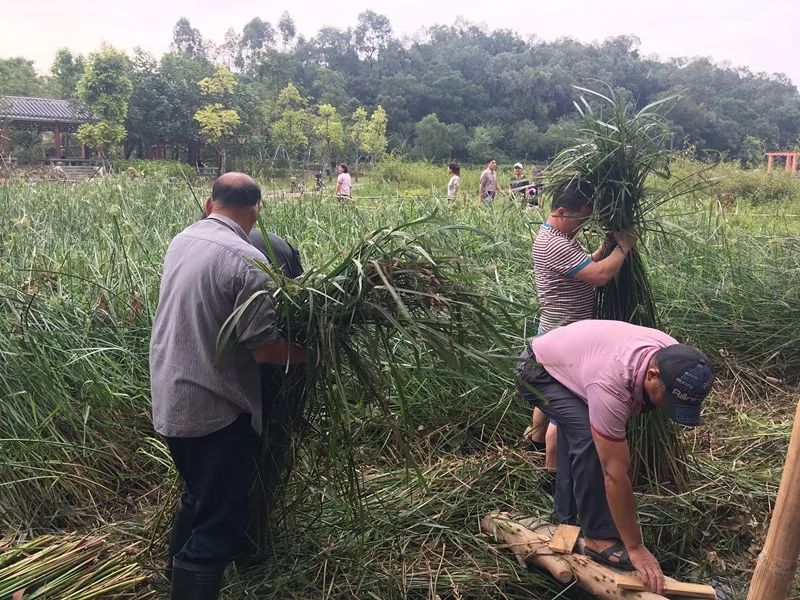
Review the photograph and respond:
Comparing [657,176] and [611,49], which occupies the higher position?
[611,49]

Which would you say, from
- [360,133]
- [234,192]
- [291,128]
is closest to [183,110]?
[291,128]

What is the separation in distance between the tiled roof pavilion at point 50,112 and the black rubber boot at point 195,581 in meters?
28.1

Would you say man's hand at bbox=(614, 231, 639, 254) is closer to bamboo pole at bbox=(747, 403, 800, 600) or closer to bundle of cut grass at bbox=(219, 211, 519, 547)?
bundle of cut grass at bbox=(219, 211, 519, 547)

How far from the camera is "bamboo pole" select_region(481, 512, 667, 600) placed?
192 centimetres

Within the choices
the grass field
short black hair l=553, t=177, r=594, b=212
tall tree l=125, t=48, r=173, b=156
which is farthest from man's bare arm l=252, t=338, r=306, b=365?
tall tree l=125, t=48, r=173, b=156

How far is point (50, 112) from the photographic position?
3031cm

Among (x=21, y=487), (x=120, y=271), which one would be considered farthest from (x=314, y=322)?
(x=120, y=271)

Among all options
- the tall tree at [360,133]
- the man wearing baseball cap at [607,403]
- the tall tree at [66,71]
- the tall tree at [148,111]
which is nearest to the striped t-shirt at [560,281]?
the man wearing baseball cap at [607,403]

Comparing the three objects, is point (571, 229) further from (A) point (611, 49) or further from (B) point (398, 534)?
(A) point (611, 49)

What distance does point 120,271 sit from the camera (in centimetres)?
367

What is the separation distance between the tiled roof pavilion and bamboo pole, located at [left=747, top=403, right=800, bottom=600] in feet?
95.6

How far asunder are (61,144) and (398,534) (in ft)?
110

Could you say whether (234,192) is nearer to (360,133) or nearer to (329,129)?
(329,129)

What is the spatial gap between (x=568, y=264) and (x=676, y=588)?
1.23 meters
